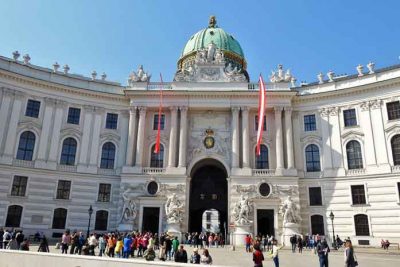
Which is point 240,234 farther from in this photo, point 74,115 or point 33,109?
point 33,109

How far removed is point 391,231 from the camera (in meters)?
33.0

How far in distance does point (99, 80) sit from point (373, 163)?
3430 cm

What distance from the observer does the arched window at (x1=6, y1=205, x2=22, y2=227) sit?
33812 mm

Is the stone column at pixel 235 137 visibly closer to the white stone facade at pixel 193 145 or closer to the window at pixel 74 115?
the white stone facade at pixel 193 145

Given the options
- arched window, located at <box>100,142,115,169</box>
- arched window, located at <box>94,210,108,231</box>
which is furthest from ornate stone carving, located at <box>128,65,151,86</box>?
arched window, located at <box>94,210,108,231</box>

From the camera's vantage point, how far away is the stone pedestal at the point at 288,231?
112 ft

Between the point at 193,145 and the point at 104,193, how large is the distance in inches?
472

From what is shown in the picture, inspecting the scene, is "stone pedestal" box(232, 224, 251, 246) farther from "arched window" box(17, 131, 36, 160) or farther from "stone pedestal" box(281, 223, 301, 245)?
"arched window" box(17, 131, 36, 160)

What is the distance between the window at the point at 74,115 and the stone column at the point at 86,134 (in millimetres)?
834

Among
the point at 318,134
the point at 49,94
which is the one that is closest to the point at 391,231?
the point at 318,134

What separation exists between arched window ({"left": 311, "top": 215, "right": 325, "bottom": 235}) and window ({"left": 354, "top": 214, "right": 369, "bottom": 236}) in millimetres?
3399

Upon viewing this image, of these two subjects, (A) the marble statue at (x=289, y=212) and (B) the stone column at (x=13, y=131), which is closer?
(A) the marble statue at (x=289, y=212)

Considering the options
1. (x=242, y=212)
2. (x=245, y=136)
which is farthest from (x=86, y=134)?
(x=242, y=212)

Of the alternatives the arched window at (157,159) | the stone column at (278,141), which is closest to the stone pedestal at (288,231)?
the stone column at (278,141)
